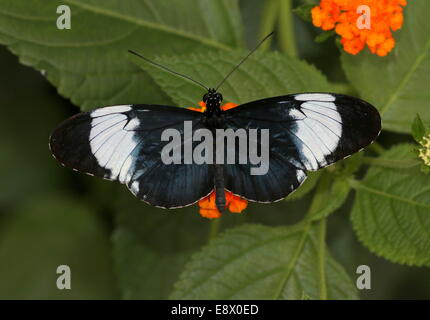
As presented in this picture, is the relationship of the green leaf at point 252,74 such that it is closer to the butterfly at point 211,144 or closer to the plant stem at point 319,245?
the butterfly at point 211,144

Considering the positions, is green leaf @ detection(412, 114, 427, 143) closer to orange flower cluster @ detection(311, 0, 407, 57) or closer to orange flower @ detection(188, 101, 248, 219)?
orange flower cluster @ detection(311, 0, 407, 57)

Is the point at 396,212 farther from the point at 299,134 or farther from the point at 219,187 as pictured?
the point at 219,187

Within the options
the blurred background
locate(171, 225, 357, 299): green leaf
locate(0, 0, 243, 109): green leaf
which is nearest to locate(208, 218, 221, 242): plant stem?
the blurred background

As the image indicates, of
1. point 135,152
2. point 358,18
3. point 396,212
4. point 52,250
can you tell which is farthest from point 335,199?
point 52,250

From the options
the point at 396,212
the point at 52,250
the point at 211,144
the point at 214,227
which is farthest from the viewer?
the point at 52,250

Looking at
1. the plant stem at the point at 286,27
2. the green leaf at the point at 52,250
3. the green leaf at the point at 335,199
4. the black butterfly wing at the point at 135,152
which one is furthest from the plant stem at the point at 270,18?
the green leaf at the point at 52,250

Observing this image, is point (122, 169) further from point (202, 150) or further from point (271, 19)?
point (271, 19)

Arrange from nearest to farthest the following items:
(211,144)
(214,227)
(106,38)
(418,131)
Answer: (418,131) → (211,144) → (106,38) → (214,227)
